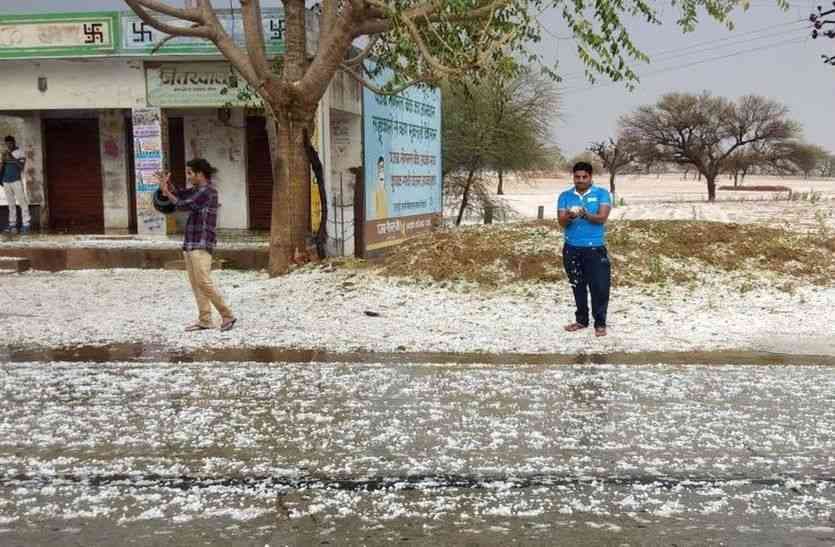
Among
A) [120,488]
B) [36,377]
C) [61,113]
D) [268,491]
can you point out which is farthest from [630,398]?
[61,113]

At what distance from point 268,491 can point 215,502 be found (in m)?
0.26

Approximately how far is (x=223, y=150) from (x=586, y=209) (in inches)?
483

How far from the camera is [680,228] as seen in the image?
1152 centimetres

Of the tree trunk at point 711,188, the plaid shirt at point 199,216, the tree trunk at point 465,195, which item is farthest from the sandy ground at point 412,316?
the tree trunk at point 711,188

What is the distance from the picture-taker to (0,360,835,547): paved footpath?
349 cm

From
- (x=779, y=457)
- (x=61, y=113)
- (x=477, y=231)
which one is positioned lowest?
(x=779, y=457)

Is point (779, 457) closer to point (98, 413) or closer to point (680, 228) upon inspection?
point (98, 413)

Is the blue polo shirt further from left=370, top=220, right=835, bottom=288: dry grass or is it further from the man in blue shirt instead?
left=370, top=220, right=835, bottom=288: dry grass

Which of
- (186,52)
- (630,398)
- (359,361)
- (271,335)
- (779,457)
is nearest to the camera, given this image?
(779,457)

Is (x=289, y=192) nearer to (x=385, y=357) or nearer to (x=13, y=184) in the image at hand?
(x=385, y=357)

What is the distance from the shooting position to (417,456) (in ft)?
14.3

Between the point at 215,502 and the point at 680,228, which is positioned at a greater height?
the point at 680,228

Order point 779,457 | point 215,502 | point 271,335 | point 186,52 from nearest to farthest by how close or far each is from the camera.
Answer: point 215,502 → point 779,457 → point 271,335 → point 186,52

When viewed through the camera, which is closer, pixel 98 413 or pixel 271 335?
pixel 98 413
